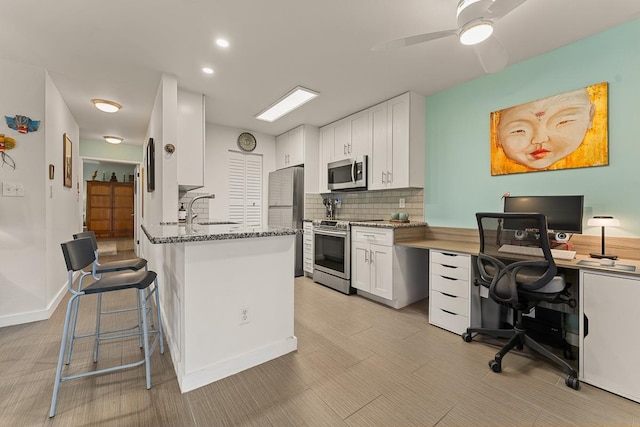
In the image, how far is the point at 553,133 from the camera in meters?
2.40

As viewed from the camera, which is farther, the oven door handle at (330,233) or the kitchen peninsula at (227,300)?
the oven door handle at (330,233)

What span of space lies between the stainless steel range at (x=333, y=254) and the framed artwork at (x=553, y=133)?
6.07ft

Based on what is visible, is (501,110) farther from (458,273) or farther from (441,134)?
(458,273)

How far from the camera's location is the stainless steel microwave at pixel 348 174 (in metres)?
3.80

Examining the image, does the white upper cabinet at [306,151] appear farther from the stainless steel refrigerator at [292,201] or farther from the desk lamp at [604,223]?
the desk lamp at [604,223]

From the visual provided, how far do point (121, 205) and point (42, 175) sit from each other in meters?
6.02

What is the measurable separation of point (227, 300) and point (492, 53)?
2483 millimetres

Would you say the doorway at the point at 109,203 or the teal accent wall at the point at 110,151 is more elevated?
the teal accent wall at the point at 110,151

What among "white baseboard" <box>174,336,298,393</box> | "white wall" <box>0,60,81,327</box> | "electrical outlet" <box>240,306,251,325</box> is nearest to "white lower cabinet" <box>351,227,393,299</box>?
"white baseboard" <box>174,336,298,393</box>

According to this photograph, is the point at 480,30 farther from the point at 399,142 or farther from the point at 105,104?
the point at 105,104

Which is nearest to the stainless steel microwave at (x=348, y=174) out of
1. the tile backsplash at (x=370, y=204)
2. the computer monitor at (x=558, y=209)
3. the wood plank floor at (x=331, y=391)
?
the tile backsplash at (x=370, y=204)

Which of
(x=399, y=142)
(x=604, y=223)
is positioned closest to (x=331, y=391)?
(x=604, y=223)

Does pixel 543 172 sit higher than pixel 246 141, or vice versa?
pixel 246 141

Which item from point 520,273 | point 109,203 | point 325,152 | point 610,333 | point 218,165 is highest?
point 325,152
